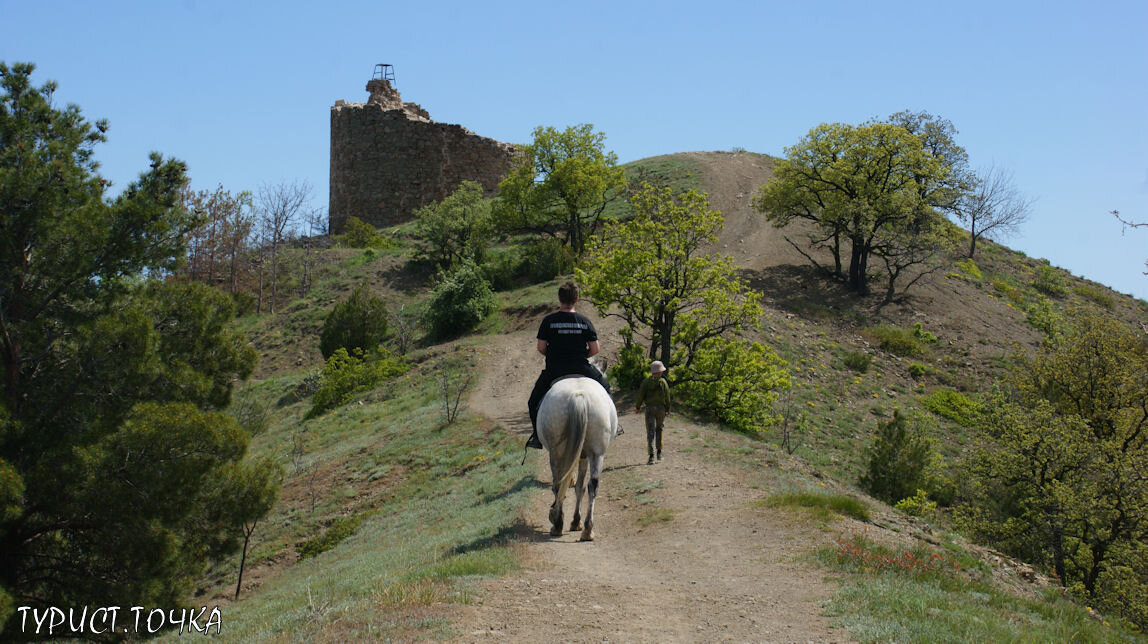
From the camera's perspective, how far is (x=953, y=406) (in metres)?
28.1

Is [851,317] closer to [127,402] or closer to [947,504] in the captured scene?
[947,504]

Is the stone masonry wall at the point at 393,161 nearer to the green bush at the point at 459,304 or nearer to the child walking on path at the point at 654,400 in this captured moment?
the green bush at the point at 459,304

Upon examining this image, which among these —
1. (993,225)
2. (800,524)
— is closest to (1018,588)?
(800,524)

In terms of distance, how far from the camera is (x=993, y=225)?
47812 millimetres

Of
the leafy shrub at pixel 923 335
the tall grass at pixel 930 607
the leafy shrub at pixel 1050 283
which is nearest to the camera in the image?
the tall grass at pixel 930 607

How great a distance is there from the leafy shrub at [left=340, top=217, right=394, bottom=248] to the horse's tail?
3724cm

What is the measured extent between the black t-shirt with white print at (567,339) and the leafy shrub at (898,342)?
26254mm

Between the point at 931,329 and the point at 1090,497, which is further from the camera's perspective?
the point at 931,329

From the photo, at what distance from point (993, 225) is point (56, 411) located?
48964 millimetres

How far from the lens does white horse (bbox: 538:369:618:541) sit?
26.9ft

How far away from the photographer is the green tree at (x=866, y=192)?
34781mm

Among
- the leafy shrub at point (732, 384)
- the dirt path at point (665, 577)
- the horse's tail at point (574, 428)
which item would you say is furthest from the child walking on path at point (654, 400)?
the leafy shrub at point (732, 384)

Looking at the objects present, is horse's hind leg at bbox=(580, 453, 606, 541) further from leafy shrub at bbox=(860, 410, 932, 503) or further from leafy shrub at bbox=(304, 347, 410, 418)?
leafy shrub at bbox=(304, 347, 410, 418)

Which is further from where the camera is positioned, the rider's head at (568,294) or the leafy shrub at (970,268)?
the leafy shrub at (970,268)
